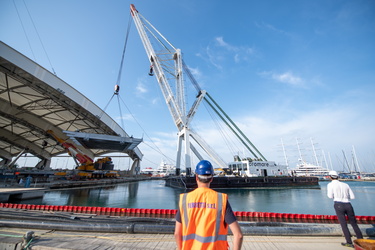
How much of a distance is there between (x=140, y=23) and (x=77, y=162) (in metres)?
26.7

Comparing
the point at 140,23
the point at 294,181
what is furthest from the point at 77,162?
the point at 294,181

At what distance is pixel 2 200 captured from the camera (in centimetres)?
1176

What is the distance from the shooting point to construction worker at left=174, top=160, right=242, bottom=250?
1441 mm

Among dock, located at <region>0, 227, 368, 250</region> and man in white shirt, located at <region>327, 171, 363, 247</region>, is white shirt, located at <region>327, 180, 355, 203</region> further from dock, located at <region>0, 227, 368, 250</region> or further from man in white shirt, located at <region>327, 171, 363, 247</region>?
dock, located at <region>0, 227, 368, 250</region>

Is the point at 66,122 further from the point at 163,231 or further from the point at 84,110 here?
the point at 163,231

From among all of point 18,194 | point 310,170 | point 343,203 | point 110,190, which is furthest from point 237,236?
point 310,170

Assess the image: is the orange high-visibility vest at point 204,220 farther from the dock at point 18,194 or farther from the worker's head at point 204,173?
the dock at point 18,194

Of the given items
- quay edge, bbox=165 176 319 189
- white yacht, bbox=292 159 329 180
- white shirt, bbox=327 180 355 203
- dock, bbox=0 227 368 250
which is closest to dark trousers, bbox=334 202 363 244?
white shirt, bbox=327 180 355 203

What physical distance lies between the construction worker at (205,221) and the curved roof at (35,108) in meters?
20.9

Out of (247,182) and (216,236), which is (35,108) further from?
(247,182)

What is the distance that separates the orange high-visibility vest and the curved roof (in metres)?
21.0

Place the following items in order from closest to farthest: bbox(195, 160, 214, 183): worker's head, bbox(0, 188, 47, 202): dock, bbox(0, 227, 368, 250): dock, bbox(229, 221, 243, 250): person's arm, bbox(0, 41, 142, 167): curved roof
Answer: bbox(229, 221, 243, 250): person's arm < bbox(195, 160, 214, 183): worker's head < bbox(0, 227, 368, 250): dock < bbox(0, 188, 47, 202): dock < bbox(0, 41, 142, 167): curved roof

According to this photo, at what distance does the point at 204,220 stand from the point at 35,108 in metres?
32.2

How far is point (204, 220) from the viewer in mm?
1482
